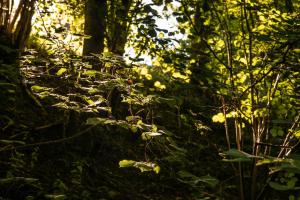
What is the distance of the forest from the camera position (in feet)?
11.2

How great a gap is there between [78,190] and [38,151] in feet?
3.10

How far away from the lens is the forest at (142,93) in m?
3.41

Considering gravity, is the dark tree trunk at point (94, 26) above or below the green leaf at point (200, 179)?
above

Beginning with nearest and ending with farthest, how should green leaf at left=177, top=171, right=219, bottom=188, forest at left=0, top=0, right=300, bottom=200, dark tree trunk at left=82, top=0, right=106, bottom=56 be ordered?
green leaf at left=177, top=171, right=219, bottom=188, forest at left=0, top=0, right=300, bottom=200, dark tree trunk at left=82, top=0, right=106, bottom=56

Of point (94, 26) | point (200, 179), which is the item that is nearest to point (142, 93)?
point (200, 179)

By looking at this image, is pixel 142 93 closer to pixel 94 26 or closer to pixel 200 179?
pixel 200 179

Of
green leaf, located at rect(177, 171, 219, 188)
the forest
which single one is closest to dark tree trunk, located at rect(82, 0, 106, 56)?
the forest

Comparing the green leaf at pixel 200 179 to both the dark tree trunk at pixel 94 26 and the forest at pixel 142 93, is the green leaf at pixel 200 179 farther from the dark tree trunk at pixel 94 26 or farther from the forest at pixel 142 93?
the dark tree trunk at pixel 94 26

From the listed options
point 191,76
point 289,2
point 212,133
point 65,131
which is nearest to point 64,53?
point 191,76

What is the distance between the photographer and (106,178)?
604cm

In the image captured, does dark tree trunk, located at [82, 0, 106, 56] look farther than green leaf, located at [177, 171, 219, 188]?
Yes

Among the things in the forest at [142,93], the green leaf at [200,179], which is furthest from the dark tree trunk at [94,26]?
the green leaf at [200,179]

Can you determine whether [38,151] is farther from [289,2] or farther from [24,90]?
[289,2]

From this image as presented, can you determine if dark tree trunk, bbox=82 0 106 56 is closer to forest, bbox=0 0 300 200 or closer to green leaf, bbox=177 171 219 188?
forest, bbox=0 0 300 200
